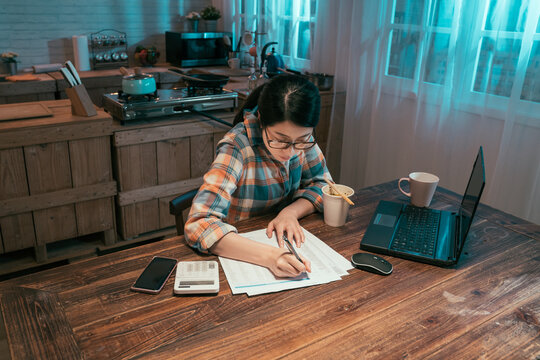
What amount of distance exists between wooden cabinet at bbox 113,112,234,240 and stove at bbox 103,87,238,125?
0.20 ft

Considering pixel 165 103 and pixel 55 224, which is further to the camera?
pixel 165 103

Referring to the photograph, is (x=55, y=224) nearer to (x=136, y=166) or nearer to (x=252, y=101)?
(x=136, y=166)

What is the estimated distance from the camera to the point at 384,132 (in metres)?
2.88

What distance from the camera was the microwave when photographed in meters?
3.93

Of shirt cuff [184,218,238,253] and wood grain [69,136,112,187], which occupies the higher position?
shirt cuff [184,218,238,253]

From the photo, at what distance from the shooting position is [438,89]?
245 centimetres

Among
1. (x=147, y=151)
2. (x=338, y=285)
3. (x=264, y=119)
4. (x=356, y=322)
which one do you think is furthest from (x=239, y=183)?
(x=147, y=151)

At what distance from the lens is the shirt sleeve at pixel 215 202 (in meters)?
1.27

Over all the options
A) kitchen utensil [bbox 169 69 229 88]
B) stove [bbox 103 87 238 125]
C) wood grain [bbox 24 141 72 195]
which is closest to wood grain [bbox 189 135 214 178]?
stove [bbox 103 87 238 125]

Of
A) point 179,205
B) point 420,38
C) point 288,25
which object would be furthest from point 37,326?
point 288,25

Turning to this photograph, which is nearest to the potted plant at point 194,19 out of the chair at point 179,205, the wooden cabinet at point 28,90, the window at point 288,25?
the window at point 288,25

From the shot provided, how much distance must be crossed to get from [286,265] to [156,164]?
5.66 ft

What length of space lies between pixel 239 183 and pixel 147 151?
1249mm

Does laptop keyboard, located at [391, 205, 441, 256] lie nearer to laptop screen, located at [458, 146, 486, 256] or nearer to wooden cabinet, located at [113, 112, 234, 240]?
laptop screen, located at [458, 146, 486, 256]
